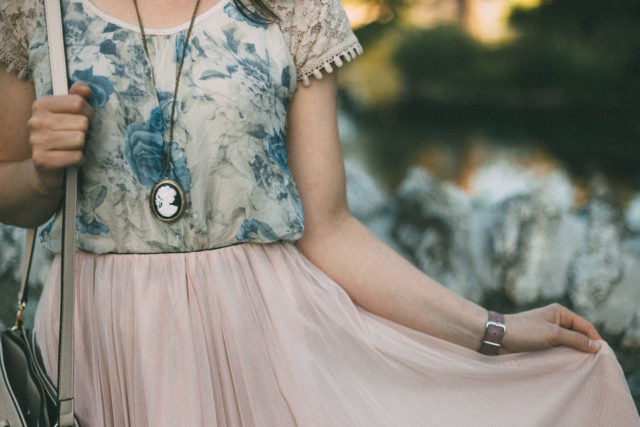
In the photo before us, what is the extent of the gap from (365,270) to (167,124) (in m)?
0.42

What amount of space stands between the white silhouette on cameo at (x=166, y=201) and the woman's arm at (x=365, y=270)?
251 millimetres

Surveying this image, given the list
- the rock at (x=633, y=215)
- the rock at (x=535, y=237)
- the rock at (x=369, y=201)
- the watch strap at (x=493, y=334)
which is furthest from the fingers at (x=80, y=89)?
the rock at (x=633, y=215)

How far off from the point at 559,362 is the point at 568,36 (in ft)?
5.19

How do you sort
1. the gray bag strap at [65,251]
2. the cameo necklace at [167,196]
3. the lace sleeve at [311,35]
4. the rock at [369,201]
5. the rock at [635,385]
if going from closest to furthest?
the gray bag strap at [65,251], the cameo necklace at [167,196], the lace sleeve at [311,35], the rock at [635,385], the rock at [369,201]

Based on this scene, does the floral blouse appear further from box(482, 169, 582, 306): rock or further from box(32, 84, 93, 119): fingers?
box(482, 169, 582, 306): rock

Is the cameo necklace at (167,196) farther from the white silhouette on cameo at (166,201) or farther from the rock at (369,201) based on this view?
the rock at (369,201)

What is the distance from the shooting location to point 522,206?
2.19 meters

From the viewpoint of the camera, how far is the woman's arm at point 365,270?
989 millimetres

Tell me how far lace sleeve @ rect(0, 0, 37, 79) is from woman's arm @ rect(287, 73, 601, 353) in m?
0.45

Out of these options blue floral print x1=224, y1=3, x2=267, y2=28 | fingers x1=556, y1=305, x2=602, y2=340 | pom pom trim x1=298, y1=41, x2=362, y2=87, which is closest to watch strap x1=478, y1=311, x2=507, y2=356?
fingers x1=556, y1=305, x2=602, y2=340

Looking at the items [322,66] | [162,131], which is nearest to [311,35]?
[322,66]

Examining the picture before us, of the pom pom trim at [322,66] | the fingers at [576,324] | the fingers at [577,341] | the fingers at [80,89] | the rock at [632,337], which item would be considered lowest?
the rock at [632,337]

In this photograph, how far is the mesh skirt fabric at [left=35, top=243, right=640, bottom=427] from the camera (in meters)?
0.83

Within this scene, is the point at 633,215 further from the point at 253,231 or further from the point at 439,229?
the point at 253,231
